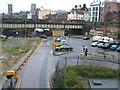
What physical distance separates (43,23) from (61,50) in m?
23.3

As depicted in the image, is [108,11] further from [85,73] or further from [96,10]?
[85,73]

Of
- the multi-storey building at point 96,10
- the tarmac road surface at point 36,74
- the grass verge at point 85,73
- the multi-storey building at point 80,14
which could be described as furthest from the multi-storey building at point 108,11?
the grass verge at point 85,73

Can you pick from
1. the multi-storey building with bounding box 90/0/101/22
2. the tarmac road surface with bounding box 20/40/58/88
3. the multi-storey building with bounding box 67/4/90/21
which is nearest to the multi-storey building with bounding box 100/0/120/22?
the multi-storey building with bounding box 90/0/101/22

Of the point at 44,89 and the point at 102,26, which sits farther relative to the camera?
the point at 102,26

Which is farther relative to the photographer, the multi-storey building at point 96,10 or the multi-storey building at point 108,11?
the multi-storey building at point 96,10

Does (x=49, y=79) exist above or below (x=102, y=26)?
below

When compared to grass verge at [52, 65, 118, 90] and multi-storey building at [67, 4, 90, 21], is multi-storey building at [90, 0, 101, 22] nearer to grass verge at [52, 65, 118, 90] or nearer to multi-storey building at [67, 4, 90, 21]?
multi-storey building at [67, 4, 90, 21]

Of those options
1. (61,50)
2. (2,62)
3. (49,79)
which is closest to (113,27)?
(61,50)

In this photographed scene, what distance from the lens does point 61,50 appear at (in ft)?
65.5

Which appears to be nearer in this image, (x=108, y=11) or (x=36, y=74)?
(x=36, y=74)

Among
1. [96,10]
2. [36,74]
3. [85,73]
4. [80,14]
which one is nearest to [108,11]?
[96,10]

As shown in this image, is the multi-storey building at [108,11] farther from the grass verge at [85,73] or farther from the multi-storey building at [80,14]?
the grass verge at [85,73]

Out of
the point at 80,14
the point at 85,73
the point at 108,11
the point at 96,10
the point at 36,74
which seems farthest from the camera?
the point at 80,14

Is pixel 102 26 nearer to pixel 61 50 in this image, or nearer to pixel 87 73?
pixel 61 50
